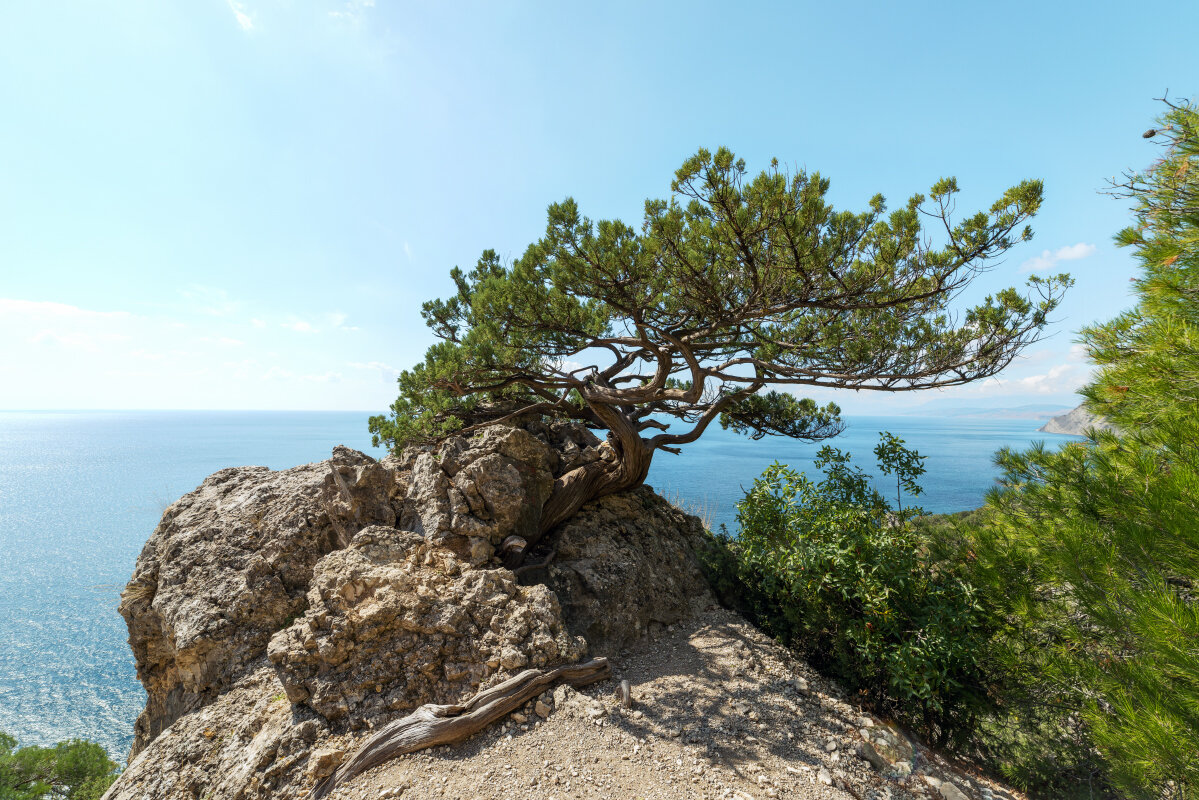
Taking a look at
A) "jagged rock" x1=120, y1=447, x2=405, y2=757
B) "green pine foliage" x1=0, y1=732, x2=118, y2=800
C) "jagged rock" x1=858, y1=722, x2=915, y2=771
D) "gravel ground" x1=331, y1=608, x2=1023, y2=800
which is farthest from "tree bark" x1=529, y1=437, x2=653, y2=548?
"green pine foliage" x1=0, y1=732, x2=118, y2=800

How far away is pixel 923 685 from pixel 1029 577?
4.34 ft

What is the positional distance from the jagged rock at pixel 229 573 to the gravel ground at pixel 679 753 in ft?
9.72

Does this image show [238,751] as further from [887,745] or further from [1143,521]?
[1143,521]

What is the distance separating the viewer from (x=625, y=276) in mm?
4965

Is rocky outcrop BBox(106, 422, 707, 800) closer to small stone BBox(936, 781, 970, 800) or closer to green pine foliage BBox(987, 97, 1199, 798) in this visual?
small stone BBox(936, 781, 970, 800)

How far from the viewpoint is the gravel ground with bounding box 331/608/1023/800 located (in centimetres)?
305

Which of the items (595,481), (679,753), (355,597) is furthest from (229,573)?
(679,753)

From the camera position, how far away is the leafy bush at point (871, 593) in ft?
12.9

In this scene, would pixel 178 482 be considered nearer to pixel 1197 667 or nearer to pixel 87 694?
pixel 87 694

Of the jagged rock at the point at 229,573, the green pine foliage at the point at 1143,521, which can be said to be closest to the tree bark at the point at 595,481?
the jagged rock at the point at 229,573

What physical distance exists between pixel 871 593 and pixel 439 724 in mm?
3745

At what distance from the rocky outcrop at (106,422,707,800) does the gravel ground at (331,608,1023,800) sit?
504 millimetres

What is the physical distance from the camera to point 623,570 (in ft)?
18.2

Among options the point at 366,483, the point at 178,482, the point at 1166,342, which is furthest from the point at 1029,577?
the point at 178,482
